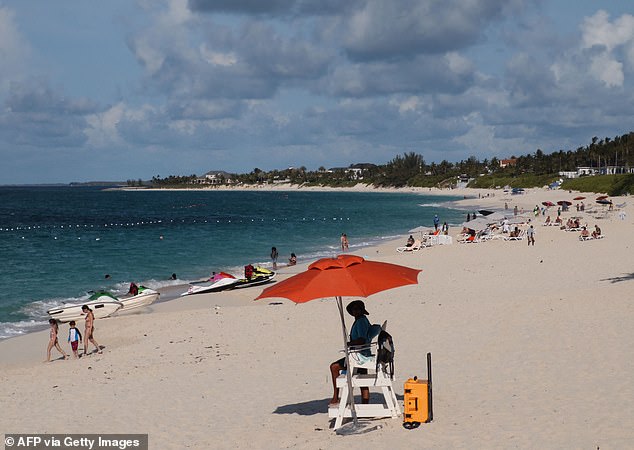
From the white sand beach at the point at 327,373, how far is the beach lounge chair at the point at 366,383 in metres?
0.23

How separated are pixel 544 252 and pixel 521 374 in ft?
76.3

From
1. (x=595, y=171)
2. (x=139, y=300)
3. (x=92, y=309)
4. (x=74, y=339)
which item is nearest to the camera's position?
(x=74, y=339)

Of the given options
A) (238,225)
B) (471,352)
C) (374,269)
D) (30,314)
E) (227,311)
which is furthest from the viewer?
(238,225)

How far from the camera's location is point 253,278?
95.7 ft

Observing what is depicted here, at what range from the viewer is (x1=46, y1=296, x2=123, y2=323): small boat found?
22781mm

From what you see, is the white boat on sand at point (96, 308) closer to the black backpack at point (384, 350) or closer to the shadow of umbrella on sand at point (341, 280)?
the shadow of umbrella on sand at point (341, 280)

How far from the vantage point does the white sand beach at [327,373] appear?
28.6ft

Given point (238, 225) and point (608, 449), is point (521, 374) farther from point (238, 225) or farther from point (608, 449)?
point (238, 225)

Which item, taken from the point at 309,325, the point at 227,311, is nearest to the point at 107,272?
the point at 227,311

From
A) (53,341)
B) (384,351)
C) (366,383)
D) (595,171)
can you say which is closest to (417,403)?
(366,383)

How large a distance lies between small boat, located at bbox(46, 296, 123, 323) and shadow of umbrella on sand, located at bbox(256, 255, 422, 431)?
1613cm

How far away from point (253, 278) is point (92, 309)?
8294 mm

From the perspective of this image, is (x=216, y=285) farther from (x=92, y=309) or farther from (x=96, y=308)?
(x=92, y=309)

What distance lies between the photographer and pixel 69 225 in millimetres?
78125
